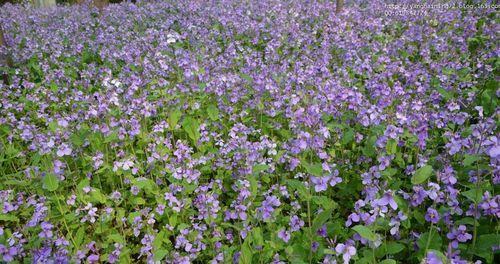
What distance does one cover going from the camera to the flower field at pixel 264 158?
2617 millimetres

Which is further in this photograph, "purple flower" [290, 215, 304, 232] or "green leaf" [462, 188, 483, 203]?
"purple flower" [290, 215, 304, 232]

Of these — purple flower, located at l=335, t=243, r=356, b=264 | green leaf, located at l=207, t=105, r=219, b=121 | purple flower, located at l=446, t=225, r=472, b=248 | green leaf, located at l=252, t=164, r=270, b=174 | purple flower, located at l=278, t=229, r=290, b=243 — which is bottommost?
purple flower, located at l=278, t=229, r=290, b=243

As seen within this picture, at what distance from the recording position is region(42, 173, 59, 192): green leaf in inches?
122

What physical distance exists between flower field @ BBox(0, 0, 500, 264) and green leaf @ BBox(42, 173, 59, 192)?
0.02 metres

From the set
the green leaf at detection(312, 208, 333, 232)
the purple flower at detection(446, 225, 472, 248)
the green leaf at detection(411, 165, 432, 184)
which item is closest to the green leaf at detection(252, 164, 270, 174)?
the green leaf at detection(312, 208, 333, 232)

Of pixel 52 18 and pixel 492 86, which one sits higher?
pixel 492 86

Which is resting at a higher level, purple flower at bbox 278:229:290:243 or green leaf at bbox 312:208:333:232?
green leaf at bbox 312:208:333:232

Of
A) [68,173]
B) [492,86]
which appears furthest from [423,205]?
[68,173]

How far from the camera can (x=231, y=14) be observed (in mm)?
8727

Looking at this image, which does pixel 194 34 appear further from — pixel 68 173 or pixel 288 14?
pixel 68 173

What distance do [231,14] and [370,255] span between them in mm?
7152

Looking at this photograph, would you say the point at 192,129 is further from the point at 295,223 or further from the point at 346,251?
the point at 346,251

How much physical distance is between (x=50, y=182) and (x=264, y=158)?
1.76 meters

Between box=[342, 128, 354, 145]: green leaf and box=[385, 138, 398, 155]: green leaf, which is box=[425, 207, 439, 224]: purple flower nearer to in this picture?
box=[385, 138, 398, 155]: green leaf
